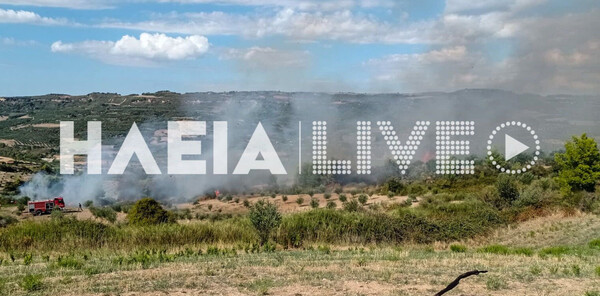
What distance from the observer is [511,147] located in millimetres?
59188

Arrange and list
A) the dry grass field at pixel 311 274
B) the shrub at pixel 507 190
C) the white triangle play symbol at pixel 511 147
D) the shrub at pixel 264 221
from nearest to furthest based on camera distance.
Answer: the dry grass field at pixel 311 274
the shrub at pixel 264 221
the shrub at pixel 507 190
the white triangle play symbol at pixel 511 147

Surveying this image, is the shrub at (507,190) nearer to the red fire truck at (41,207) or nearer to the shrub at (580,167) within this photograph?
the shrub at (580,167)

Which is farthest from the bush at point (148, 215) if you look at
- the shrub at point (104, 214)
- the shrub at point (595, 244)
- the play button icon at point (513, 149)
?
the play button icon at point (513, 149)

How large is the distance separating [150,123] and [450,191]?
4628cm

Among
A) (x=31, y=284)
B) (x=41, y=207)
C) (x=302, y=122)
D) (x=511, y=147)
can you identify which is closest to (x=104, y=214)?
(x=41, y=207)

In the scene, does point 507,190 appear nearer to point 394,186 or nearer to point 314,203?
point 394,186

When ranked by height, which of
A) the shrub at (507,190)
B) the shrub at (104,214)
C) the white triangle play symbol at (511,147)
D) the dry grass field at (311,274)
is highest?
the white triangle play symbol at (511,147)

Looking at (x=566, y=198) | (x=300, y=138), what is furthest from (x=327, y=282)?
(x=300, y=138)

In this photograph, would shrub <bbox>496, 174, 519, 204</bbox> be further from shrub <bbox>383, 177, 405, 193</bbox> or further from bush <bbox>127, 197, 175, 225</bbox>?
bush <bbox>127, 197, 175, 225</bbox>

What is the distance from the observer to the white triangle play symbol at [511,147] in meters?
58.3

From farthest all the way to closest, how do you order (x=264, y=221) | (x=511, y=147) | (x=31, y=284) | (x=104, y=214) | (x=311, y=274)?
(x=511, y=147) < (x=104, y=214) < (x=264, y=221) < (x=311, y=274) < (x=31, y=284)

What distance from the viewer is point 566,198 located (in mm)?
37625

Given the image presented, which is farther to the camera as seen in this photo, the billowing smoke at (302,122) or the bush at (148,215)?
the billowing smoke at (302,122)

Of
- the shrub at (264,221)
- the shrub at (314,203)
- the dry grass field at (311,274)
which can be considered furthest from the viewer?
the shrub at (314,203)
